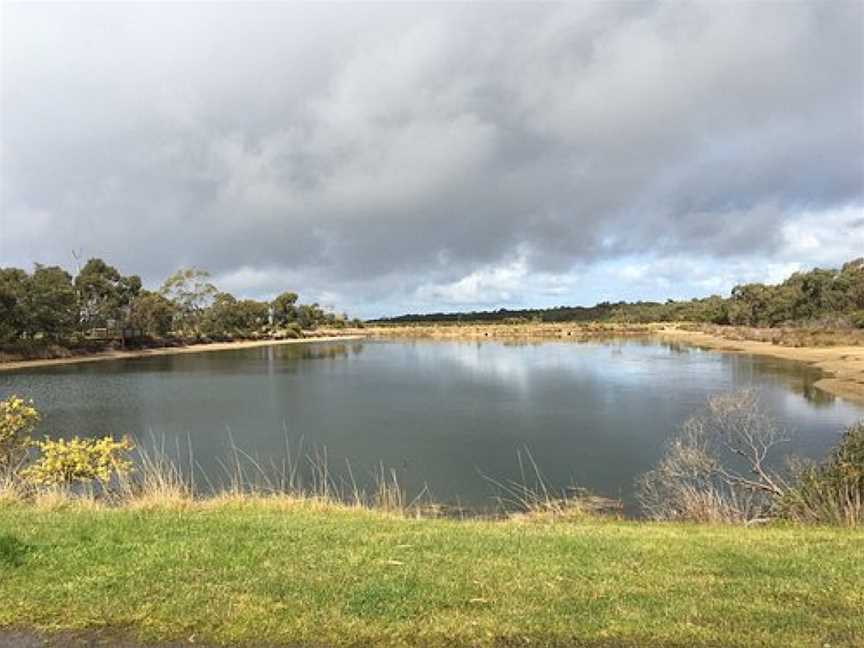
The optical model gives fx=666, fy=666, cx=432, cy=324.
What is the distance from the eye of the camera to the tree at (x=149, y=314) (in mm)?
81938

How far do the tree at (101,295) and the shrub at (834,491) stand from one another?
78.6 m

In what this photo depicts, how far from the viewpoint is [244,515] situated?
874 cm

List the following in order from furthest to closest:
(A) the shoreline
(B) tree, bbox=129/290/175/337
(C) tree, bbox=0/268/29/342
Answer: (B) tree, bbox=129/290/175/337, (C) tree, bbox=0/268/29/342, (A) the shoreline

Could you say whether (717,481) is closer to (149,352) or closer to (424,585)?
(424,585)

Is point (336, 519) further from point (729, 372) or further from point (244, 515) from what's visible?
point (729, 372)

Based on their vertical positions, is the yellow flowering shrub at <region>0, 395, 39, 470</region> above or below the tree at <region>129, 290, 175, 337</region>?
below

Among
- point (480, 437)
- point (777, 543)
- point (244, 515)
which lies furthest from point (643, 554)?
point (480, 437)

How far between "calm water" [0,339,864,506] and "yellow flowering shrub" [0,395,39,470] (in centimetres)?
506

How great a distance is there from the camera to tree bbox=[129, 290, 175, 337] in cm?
8194

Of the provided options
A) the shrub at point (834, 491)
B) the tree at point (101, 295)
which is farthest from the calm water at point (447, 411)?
the tree at point (101, 295)

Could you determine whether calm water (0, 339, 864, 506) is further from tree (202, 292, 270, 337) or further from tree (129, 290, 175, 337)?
tree (202, 292, 270, 337)

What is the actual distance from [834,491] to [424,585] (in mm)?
8338

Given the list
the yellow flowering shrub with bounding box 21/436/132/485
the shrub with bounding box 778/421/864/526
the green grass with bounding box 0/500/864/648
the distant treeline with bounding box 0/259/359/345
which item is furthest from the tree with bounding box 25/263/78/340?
the shrub with bounding box 778/421/864/526

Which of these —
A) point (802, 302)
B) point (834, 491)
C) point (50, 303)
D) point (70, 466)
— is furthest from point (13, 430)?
point (802, 302)
